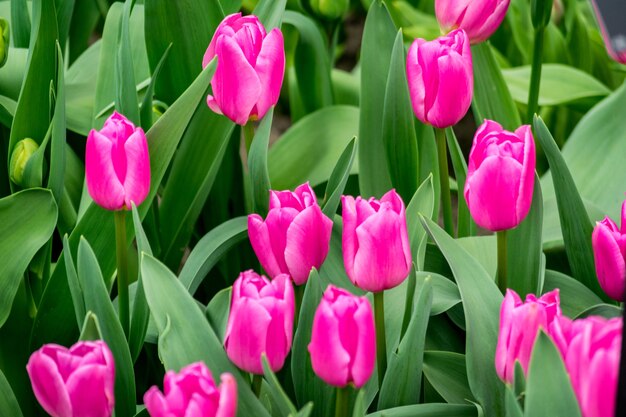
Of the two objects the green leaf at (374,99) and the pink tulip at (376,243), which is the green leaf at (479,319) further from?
the green leaf at (374,99)

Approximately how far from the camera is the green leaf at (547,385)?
64 cm

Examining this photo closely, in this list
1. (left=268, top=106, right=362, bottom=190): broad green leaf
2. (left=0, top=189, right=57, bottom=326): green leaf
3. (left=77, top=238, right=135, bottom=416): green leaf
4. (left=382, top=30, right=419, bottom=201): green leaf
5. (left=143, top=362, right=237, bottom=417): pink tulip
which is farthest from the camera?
(left=268, top=106, right=362, bottom=190): broad green leaf

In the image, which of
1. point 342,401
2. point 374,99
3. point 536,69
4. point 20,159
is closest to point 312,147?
point 374,99

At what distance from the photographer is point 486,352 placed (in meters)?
0.84

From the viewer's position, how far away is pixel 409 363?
82 centimetres

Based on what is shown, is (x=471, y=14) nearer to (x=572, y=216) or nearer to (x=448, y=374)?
(x=572, y=216)

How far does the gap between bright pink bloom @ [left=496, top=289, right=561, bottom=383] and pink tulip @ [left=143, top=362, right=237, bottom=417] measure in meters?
0.20

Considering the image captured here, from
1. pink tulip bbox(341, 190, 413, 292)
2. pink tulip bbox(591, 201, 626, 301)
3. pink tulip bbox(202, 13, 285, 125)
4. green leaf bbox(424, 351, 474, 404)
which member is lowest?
green leaf bbox(424, 351, 474, 404)

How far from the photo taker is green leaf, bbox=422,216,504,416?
0.83 meters

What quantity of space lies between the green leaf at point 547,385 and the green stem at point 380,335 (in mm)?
167

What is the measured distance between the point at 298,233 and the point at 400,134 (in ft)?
1.08

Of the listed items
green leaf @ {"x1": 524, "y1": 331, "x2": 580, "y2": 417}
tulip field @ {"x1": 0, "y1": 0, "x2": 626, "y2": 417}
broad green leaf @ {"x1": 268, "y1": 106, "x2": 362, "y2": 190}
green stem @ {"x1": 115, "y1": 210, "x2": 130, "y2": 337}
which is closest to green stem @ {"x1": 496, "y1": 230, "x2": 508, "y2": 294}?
tulip field @ {"x1": 0, "y1": 0, "x2": 626, "y2": 417}

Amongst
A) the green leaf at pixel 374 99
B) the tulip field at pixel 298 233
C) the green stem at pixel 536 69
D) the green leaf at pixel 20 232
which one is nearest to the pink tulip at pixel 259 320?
the tulip field at pixel 298 233

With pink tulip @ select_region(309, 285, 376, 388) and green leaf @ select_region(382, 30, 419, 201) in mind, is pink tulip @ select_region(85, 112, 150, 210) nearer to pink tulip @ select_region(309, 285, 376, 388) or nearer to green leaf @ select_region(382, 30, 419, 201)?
pink tulip @ select_region(309, 285, 376, 388)
